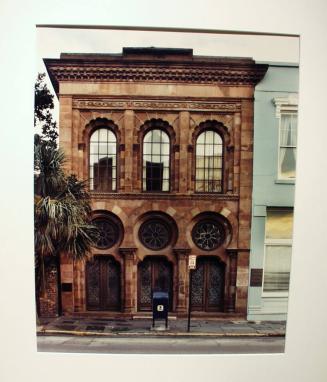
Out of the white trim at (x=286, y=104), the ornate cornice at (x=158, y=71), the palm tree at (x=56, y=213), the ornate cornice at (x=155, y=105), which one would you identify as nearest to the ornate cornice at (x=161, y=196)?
the palm tree at (x=56, y=213)

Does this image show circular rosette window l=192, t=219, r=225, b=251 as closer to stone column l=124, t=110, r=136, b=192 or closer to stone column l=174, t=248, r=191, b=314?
stone column l=174, t=248, r=191, b=314

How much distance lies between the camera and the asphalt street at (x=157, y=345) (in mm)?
3219

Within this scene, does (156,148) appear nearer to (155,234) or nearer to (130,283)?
(155,234)

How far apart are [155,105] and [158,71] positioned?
420mm

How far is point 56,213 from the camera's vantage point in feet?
10.3

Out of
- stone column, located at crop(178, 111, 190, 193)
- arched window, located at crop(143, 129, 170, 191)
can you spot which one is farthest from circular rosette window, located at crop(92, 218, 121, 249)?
stone column, located at crop(178, 111, 190, 193)

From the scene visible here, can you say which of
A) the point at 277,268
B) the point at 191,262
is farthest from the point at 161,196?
the point at 277,268

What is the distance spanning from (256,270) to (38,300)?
9.43 feet

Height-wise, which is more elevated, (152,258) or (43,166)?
(43,166)

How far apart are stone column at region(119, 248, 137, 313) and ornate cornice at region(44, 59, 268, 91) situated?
2.25 meters

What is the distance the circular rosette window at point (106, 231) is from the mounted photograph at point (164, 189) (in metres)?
0.01

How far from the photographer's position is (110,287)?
3.28 meters
